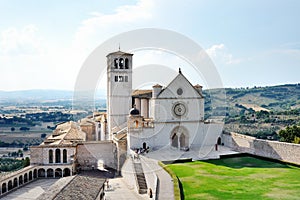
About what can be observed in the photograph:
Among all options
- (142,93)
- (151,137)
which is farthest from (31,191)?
(142,93)

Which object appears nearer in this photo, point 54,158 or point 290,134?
point 54,158

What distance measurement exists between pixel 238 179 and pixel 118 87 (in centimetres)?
1865

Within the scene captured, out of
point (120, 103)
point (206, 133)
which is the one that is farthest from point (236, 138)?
point (120, 103)

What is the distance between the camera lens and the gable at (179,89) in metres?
31.6

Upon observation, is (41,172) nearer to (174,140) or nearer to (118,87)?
(118,87)

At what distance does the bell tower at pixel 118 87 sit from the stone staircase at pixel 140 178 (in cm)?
1037

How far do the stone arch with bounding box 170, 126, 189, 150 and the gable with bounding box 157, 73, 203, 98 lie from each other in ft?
10.8

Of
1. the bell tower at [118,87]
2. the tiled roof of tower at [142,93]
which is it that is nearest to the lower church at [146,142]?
the tiled roof of tower at [142,93]

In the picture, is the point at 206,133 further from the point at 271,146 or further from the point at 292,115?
the point at 292,115

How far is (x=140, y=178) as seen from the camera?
2467 centimetres

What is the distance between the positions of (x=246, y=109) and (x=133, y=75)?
8668 centimetres

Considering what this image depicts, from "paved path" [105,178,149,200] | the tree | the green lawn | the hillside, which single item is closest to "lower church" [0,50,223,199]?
"paved path" [105,178,149,200]

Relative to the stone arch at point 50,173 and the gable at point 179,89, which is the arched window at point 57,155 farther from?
the gable at point 179,89

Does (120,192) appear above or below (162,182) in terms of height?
below
